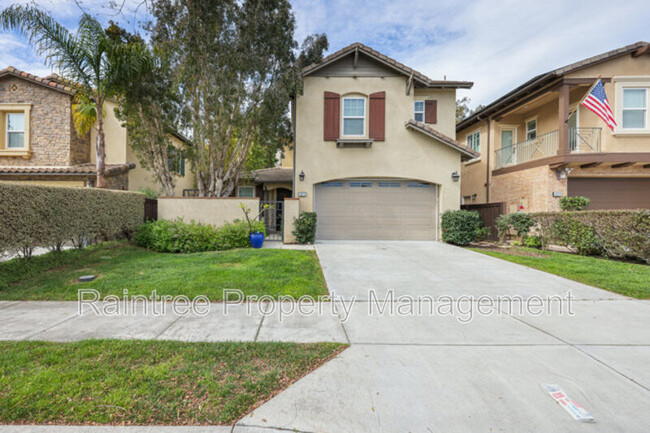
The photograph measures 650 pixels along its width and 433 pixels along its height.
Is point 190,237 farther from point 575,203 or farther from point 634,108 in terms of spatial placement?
point 634,108

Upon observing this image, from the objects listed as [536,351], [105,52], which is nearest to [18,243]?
[105,52]

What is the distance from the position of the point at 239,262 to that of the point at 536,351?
567cm

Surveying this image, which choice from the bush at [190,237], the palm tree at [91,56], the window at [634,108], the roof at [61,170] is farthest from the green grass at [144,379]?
the window at [634,108]

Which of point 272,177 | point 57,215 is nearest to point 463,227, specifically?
point 272,177

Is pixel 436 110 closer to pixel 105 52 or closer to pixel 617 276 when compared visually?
pixel 617 276

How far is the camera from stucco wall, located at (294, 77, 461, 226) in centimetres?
1111

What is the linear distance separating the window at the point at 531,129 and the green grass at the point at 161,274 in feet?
41.3

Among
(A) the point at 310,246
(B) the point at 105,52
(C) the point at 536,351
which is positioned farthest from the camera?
(A) the point at 310,246

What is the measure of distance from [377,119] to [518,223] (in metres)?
6.24

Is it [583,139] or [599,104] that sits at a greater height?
[599,104]

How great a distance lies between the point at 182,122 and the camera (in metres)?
10.5

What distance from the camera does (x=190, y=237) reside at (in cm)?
858

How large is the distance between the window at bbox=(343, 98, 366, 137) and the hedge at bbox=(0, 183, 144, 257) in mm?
7880

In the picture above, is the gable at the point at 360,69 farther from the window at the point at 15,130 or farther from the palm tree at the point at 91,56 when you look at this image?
the window at the point at 15,130
